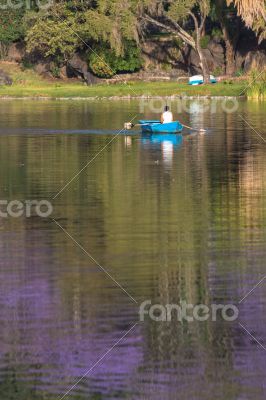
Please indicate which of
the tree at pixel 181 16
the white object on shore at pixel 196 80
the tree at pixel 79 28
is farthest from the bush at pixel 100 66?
the white object on shore at pixel 196 80

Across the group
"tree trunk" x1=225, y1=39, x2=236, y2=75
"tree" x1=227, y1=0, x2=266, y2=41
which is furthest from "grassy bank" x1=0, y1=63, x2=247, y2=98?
"tree" x1=227, y1=0, x2=266, y2=41

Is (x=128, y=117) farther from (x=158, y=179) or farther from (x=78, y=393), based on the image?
(x=78, y=393)

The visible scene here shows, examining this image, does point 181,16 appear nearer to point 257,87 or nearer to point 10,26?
point 257,87

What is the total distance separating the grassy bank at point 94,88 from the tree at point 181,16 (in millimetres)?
2755

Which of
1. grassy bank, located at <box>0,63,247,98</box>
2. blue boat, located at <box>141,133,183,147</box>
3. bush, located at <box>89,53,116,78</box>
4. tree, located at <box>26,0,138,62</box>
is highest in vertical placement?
tree, located at <box>26,0,138,62</box>

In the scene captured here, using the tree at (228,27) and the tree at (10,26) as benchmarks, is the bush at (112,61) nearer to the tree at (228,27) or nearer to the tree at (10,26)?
the tree at (228,27)

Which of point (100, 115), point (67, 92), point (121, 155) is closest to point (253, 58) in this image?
point (67, 92)

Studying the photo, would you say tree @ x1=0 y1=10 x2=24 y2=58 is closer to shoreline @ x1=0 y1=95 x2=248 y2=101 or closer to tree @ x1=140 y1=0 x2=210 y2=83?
shoreline @ x1=0 y1=95 x2=248 y2=101

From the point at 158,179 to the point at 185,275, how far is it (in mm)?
14399

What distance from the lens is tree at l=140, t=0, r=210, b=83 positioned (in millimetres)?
86500

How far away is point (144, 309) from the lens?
17.1 meters

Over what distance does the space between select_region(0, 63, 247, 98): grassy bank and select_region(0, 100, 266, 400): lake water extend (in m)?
43.3

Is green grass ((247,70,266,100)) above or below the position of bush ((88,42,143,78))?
below

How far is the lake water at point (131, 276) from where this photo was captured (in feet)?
46.6
